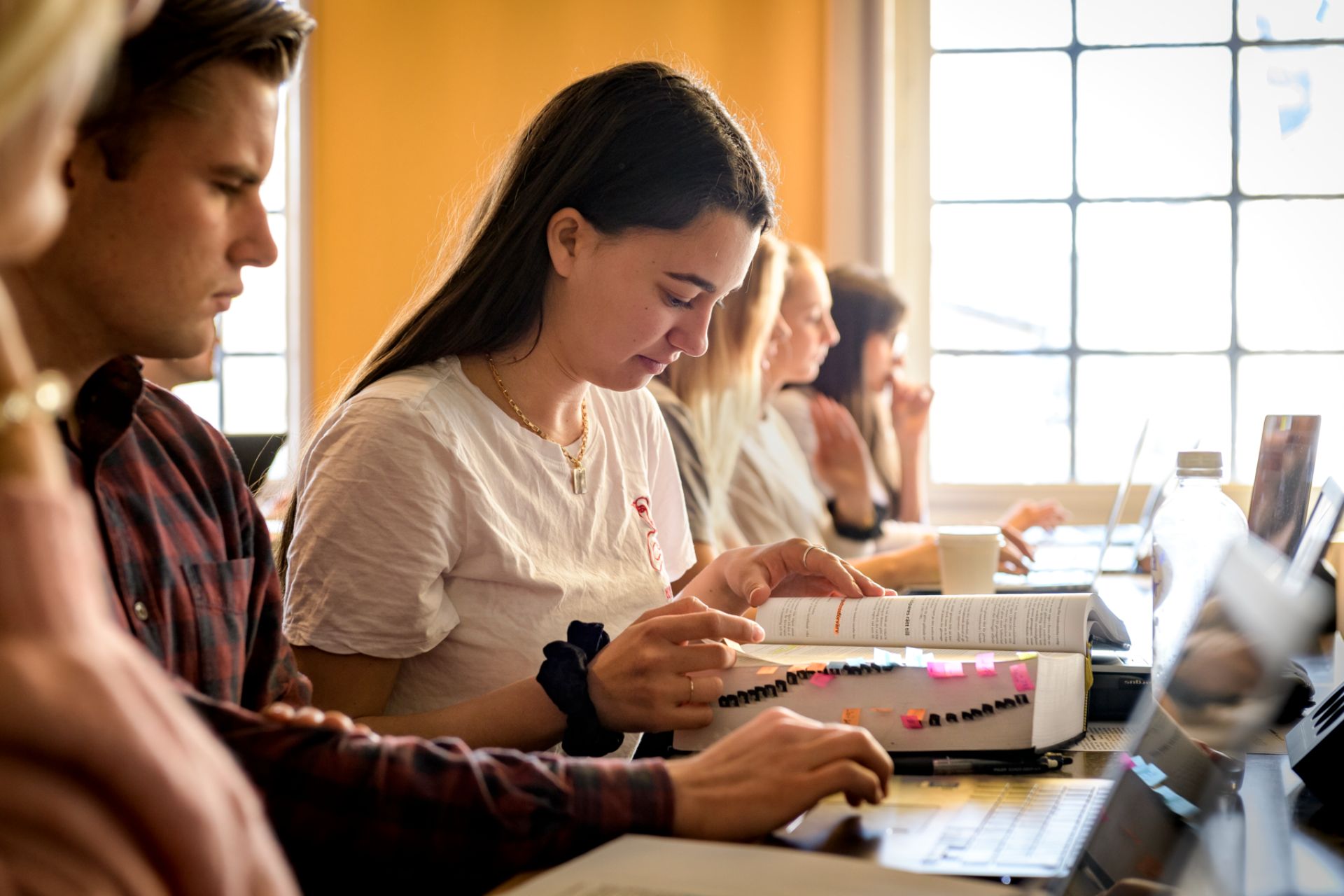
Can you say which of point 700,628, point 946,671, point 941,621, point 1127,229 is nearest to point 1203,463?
point 941,621

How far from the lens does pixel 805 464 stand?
2918 millimetres

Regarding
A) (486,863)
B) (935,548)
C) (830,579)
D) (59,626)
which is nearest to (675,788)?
(486,863)

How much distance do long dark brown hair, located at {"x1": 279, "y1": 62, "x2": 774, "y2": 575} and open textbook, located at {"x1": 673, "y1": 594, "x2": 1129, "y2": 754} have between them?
1.42 ft

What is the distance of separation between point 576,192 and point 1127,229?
2514 millimetres

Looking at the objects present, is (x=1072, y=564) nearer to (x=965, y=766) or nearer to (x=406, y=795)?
(x=965, y=766)

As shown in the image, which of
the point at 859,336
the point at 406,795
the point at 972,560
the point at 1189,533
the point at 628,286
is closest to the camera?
the point at 406,795

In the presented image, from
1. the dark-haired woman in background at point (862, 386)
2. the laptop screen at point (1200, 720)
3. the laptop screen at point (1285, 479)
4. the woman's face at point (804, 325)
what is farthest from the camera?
the dark-haired woman in background at point (862, 386)

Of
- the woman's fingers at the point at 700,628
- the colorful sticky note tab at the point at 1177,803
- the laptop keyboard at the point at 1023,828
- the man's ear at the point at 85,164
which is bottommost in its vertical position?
the laptop keyboard at the point at 1023,828

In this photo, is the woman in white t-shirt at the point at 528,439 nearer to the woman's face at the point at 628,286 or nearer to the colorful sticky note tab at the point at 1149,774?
the woman's face at the point at 628,286

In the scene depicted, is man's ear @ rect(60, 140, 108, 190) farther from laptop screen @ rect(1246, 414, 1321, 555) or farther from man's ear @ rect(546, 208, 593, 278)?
laptop screen @ rect(1246, 414, 1321, 555)

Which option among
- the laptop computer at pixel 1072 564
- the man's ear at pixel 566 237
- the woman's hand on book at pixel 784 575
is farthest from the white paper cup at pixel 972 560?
the man's ear at pixel 566 237

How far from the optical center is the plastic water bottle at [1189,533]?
1154mm

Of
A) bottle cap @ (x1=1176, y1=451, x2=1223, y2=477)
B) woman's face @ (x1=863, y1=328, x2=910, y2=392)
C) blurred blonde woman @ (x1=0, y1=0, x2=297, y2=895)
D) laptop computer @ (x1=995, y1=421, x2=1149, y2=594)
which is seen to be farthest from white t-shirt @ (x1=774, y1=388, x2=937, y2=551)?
blurred blonde woman @ (x1=0, y1=0, x2=297, y2=895)

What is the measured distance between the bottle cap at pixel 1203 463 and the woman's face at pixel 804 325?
1.72 meters
